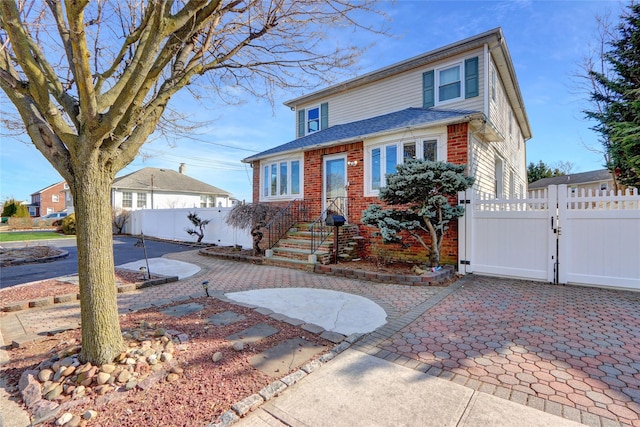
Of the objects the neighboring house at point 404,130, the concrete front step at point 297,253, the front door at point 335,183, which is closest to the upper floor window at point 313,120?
the neighboring house at point 404,130

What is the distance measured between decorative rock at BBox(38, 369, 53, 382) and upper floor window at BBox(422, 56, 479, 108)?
11173 mm

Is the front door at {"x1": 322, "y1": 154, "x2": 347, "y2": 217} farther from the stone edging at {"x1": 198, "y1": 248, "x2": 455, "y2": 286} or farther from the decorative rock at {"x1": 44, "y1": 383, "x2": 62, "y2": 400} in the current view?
the decorative rock at {"x1": 44, "y1": 383, "x2": 62, "y2": 400}

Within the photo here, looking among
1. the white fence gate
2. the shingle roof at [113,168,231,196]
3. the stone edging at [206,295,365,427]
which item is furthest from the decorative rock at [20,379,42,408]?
the shingle roof at [113,168,231,196]

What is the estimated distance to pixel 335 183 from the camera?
10.7m

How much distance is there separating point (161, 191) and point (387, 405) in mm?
29436

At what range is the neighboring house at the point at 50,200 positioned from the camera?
160 ft

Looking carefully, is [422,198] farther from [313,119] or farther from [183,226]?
[183,226]

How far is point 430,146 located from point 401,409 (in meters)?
7.63

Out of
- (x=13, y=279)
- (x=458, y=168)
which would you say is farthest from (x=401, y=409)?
(x=13, y=279)

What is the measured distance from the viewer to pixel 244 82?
5020 mm

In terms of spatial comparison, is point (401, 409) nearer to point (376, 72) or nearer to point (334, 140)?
point (334, 140)

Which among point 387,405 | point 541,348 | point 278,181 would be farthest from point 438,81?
point 387,405

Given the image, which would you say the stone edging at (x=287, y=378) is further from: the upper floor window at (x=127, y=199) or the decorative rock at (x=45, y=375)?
the upper floor window at (x=127, y=199)

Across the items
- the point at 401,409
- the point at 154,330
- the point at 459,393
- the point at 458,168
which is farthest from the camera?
the point at 458,168
